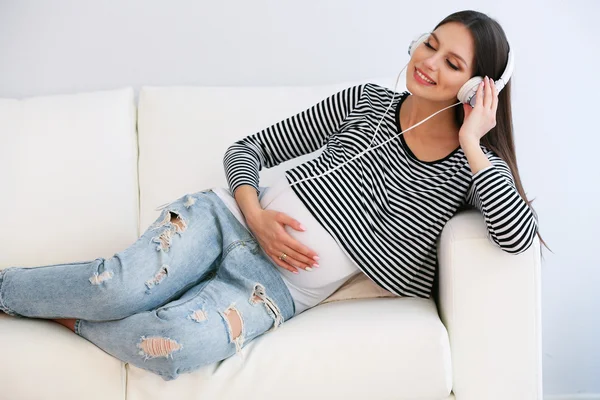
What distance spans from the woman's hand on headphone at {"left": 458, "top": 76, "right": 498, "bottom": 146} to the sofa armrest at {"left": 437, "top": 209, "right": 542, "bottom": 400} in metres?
0.20

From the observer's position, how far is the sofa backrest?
6.30ft

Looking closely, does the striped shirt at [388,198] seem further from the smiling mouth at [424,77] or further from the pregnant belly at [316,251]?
the smiling mouth at [424,77]

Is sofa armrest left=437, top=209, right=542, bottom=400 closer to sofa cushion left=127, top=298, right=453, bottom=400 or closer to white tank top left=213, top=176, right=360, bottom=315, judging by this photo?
sofa cushion left=127, top=298, right=453, bottom=400

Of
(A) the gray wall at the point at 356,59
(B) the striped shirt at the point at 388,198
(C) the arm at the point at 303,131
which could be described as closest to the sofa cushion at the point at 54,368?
(B) the striped shirt at the point at 388,198

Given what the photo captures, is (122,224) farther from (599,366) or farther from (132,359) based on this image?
(599,366)

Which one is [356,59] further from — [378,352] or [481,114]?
[378,352]

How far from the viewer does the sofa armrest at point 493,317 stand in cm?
140

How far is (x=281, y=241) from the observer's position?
1505 mm

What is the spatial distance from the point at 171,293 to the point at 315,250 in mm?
319

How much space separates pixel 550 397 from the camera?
2240 millimetres

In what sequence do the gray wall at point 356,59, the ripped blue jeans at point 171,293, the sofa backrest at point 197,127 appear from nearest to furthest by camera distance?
1. the ripped blue jeans at point 171,293
2. the sofa backrest at point 197,127
3. the gray wall at point 356,59

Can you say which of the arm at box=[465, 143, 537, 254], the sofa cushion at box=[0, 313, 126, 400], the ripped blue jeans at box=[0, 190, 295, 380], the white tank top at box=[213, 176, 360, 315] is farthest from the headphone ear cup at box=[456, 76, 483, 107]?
the sofa cushion at box=[0, 313, 126, 400]

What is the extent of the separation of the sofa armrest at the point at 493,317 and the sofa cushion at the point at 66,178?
89 centimetres

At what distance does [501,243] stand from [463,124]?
286 millimetres
